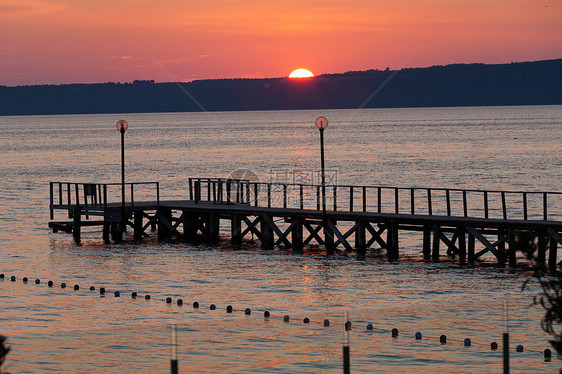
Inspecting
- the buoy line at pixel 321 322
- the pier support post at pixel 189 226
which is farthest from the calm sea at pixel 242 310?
the pier support post at pixel 189 226

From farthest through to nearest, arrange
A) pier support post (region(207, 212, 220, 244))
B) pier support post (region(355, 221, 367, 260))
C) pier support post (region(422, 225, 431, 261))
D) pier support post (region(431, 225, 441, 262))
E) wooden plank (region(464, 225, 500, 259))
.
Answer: pier support post (region(207, 212, 220, 244)) < pier support post (region(355, 221, 367, 260)) < pier support post (region(422, 225, 431, 261)) < pier support post (region(431, 225, 441, 262)) < wooden plank (region(464, 225, 500, 259))

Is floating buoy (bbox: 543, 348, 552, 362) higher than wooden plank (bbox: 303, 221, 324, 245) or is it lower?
lower

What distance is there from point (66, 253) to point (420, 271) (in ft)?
48.2

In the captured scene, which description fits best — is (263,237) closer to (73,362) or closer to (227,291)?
(227,291)

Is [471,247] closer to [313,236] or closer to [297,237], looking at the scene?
[313,236]

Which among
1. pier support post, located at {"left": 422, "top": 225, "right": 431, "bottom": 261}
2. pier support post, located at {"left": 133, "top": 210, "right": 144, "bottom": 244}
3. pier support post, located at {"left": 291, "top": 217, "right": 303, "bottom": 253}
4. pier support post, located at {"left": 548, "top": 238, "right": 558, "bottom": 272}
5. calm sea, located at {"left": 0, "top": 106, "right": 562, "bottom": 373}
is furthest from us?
pier support post, located at {"left": 133, "top": 210, "right": 144, "bottom": 244}

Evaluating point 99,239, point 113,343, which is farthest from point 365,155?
point 113,343

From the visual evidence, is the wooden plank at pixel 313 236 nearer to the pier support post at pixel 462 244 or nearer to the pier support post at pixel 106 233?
the pier support post at pixel 462 244

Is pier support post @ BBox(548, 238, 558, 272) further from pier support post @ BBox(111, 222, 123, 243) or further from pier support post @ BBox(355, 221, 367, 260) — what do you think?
pier support post @ BBox(111, 222, 123, 243)

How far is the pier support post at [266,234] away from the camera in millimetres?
37906

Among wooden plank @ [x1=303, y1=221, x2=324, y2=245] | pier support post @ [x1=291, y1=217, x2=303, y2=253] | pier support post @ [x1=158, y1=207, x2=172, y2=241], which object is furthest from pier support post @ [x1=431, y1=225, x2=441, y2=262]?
pier support post @ [x1=158, y1=207, x2=172, y2=241]

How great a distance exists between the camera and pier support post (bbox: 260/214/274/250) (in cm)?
3791

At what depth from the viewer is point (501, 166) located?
97.7 metres

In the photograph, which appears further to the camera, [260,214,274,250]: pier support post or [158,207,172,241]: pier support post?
[158,207,172,241]: pier support post
